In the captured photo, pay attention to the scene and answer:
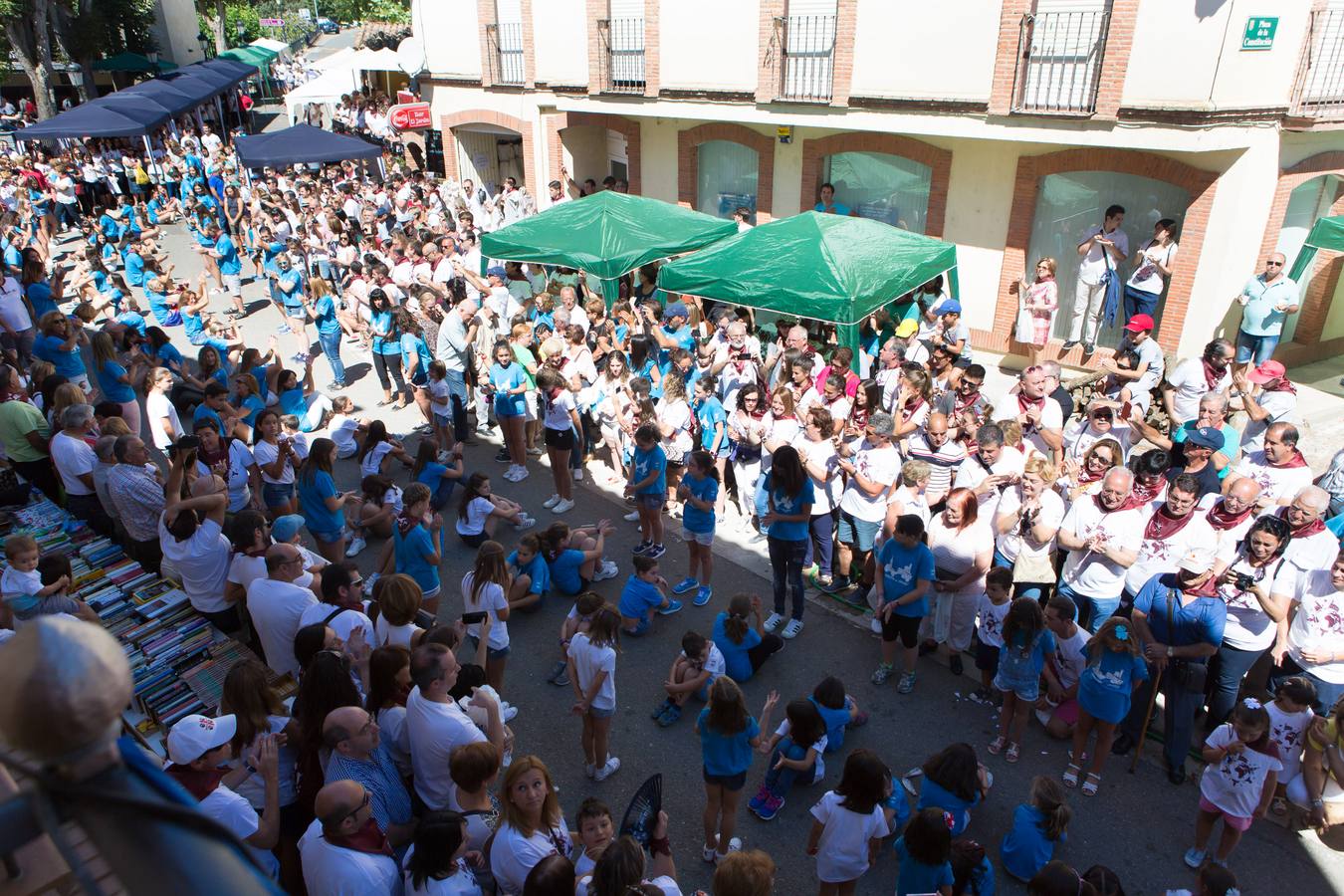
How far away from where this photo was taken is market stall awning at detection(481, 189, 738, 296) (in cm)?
1116

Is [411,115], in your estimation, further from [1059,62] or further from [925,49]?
[1059,62]

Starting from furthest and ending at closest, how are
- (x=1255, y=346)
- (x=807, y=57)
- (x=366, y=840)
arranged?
(x=807, y=57)
(x=1255, y=346)
(x=366, y=840)

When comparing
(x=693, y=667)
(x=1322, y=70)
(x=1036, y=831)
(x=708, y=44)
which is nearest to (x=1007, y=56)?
(x=1322, y=70)

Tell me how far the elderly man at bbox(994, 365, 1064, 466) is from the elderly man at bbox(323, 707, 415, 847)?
5.26m

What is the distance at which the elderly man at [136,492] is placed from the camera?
6.20 meters

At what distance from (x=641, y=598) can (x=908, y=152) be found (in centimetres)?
973

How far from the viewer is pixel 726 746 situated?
14.5 ft

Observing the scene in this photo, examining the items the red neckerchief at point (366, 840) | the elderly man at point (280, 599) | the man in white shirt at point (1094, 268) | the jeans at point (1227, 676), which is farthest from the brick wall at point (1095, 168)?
the red neckerchief at point (366, 840)

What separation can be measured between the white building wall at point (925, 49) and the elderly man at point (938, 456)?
286 inches

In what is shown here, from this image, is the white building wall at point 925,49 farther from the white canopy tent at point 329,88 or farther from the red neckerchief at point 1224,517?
the white canopy tent at point 329,88

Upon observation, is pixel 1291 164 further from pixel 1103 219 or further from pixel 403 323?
pixel 403 323

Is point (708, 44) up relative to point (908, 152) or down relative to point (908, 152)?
up

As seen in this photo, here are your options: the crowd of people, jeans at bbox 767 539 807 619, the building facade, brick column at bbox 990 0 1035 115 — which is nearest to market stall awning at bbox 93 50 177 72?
the building facade

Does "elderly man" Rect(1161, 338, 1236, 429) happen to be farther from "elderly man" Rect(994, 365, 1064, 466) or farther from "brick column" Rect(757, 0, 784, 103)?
"brick column" Rect(757, 0, 784, 103)
